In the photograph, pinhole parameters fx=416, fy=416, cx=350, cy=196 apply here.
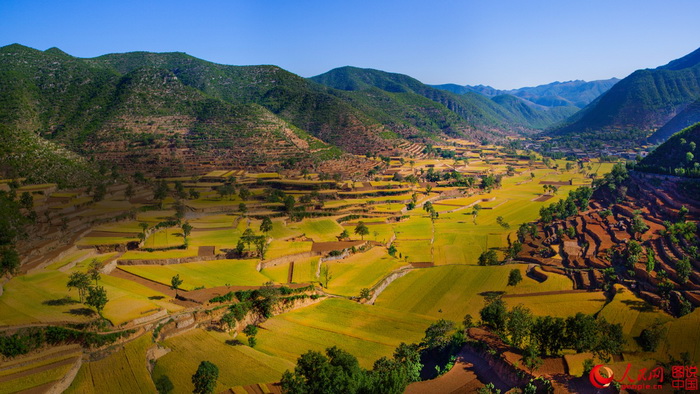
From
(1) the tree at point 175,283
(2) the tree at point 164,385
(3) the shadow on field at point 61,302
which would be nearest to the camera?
(2) the tree at point 164,385

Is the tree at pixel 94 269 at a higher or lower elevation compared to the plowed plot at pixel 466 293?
higher

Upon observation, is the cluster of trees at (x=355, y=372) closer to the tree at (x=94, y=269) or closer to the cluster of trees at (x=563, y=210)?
the tree at (x=94, y=269)

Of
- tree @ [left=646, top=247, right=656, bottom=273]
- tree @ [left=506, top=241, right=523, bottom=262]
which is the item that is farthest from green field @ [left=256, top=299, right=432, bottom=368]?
tree @ [left=646, top=247, right=656, bottom=273]

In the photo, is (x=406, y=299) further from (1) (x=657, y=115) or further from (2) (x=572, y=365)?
(1) (x=657, y=115)

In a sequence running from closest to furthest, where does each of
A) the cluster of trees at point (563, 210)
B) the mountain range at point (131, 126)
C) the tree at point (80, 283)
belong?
the tree at point (80, 283) → the cluster of trees at point (563, 210) → the mountain range at point (131, 126)

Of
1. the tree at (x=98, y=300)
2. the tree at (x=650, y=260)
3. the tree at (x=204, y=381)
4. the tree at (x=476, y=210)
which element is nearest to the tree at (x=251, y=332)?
the tree at (x=204, y=381)

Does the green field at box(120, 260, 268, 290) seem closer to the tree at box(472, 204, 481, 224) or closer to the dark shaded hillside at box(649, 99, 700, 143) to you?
the tree at box(472, 204, 481, 224)

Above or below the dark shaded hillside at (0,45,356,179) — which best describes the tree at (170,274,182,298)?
below

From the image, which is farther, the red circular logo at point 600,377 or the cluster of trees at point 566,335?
the cluster of trees at point 566,335

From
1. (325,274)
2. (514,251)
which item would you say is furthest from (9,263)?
(514,251)
